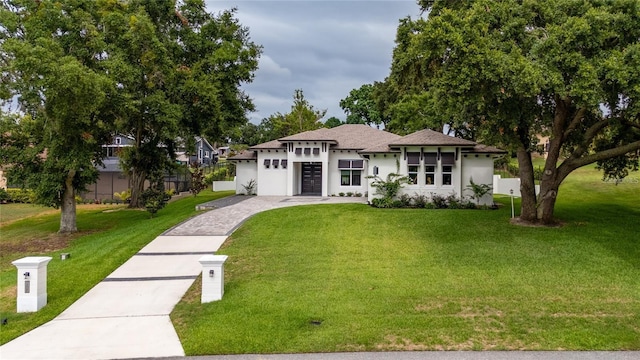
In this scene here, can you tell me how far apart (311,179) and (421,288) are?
1721cm

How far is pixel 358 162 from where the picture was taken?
24.1 m

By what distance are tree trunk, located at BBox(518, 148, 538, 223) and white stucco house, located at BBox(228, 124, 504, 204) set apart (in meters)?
3.80

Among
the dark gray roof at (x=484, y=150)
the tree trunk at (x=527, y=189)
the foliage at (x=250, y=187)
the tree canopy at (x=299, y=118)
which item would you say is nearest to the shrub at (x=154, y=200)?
the foliage at (x=250, y=187)

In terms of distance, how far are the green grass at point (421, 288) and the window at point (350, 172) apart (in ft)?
30.7

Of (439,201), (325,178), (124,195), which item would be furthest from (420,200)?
(124,195)

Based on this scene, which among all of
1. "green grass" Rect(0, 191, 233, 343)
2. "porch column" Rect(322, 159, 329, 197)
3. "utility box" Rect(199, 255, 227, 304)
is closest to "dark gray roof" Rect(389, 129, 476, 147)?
"porch column" Rect(322, 159, 329, 197)

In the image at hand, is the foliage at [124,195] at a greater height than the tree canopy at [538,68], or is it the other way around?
the tree canopy at [538,68]

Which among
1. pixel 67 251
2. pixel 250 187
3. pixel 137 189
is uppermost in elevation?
pixel 250 187

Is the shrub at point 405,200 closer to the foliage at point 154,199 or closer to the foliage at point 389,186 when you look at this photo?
the foliage at point 389,186

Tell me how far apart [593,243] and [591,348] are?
717 cm

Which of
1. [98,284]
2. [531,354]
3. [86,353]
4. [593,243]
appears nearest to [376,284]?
[531,354]

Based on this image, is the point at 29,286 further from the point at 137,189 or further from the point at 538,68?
the point at 137,189

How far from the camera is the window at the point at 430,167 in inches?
738

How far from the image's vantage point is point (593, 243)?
1165cm
